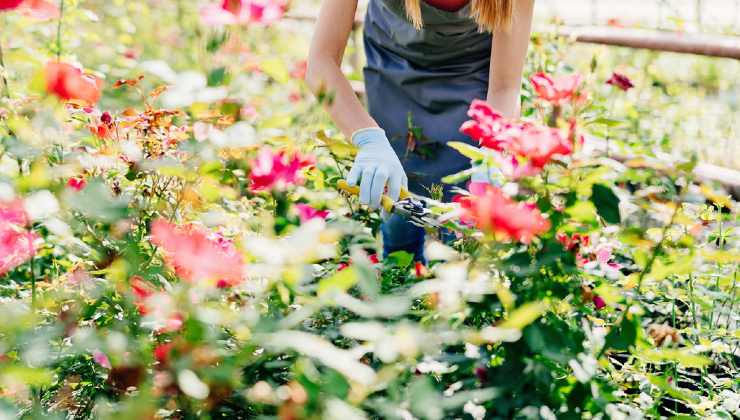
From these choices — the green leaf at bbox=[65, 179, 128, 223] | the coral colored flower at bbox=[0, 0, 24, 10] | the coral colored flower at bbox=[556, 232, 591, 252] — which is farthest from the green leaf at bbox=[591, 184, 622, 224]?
the coral colored flower at bbox=[0, 0, 24, 10]

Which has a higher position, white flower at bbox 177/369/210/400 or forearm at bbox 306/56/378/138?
forearm at bbox 306/56/378/138

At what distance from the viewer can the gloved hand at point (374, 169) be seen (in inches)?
59.8

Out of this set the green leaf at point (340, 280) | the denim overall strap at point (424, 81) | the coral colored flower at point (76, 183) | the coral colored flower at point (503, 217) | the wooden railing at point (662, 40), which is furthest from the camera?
the wooden railing at point (662, 40)

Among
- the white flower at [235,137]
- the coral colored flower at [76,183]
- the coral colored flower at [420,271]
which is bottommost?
the coral colored flower at [420,271]

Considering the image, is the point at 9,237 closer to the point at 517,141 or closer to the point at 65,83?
the point at 65,83

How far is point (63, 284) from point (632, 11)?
17.5 feet

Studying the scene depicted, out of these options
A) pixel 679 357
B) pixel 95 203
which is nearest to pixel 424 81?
pixel 679 357

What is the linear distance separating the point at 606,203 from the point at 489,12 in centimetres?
97

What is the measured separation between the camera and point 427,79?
221 cm

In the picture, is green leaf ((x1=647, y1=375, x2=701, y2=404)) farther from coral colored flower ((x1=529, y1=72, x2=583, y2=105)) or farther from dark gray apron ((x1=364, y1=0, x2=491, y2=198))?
dark gray apron ((x1=364, y1=0, x2=491, y2=198))

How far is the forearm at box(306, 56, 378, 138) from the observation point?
184 cm

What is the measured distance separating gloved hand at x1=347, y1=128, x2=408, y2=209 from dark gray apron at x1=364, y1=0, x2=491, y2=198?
0.35m

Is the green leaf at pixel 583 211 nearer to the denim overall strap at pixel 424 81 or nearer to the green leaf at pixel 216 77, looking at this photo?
the green leaf at pixel 216 77

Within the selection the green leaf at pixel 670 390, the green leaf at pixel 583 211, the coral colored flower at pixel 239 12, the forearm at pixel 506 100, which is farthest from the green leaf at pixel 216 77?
the forearm at pixel 506 100
